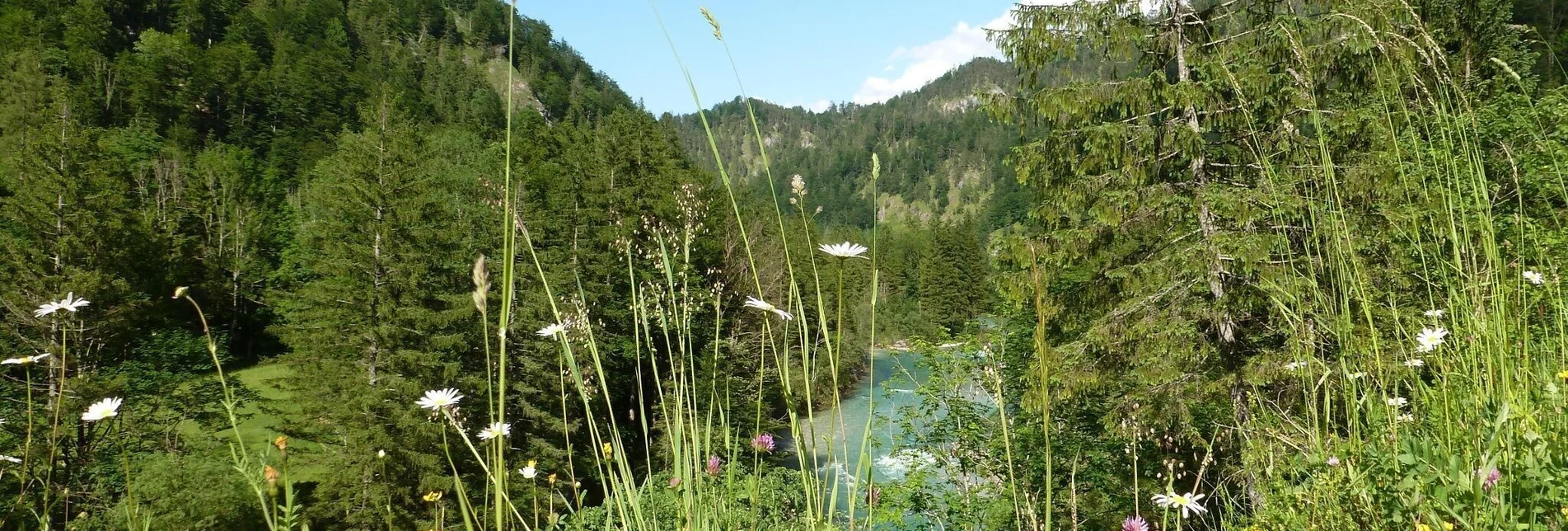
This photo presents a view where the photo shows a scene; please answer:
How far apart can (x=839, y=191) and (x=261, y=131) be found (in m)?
87.3

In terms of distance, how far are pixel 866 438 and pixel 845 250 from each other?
240 mm

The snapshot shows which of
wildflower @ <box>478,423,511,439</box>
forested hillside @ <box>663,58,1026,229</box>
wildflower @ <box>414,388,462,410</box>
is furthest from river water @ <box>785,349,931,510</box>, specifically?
forested hillside @ <box>663,58,1026,229</box>

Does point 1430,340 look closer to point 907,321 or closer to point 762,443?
point 762,443

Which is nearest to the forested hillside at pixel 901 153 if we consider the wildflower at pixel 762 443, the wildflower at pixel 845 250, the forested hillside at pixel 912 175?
the forested hillside at pixel 912 175

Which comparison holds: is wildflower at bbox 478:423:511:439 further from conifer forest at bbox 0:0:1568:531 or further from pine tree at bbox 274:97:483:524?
pine tree at bbox 274:97:483:524

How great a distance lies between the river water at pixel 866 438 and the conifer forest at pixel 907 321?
0.04 meters

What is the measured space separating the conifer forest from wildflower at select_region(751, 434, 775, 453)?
4cm

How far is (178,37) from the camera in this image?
4312cm

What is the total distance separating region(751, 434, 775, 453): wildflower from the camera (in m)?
1.10

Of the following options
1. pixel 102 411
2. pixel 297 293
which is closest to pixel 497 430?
pixel 102 411

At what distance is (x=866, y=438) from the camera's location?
35.9 inches

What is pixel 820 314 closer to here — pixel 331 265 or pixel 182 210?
pixel 331 265

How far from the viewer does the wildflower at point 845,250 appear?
2.87 feet

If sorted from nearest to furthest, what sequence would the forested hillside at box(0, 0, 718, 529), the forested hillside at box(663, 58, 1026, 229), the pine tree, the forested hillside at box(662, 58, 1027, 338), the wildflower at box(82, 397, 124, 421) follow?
1. the wildflower at box(82, 397, 124, 421)
2. the forested hillside at box(0, 0, 718, 529)
3. the pine tree
4. the forested hillside at box(662, 58, 1027, 338)
5. the forested hillside at box(663, 58, 1026, 229)
